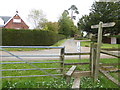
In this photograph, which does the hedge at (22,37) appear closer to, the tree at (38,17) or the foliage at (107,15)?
the foliage at (107,15)

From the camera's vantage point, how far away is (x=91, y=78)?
10.6 feet

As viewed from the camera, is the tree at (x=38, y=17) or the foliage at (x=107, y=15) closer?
the foliage at (x=107, y=15)

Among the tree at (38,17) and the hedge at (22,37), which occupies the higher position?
the tree at (38,17)

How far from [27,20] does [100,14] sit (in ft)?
56.7

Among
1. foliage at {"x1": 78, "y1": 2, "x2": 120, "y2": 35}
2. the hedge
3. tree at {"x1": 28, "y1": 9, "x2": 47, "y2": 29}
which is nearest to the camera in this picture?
the hedge

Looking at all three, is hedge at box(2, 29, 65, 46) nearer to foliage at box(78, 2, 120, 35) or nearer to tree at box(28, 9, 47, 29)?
foliage at box(78, 2, 120, 35)

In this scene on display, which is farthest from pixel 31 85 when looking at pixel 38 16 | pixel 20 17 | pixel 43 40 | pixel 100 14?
pixel 38 16

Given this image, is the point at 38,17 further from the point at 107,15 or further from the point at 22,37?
the point at 22,37

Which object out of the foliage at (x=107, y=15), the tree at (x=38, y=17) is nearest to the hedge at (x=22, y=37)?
the foliage at (x=107, y=15)

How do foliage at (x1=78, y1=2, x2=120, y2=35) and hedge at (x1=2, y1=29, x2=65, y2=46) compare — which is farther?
foliage at (x1=78, y1=2, x2=120, y2=35)

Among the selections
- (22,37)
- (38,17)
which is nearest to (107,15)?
(38,17)

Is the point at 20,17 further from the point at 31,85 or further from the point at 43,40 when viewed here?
the point at 31,85

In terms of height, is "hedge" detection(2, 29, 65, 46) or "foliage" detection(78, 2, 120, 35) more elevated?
"foliage" detection(78, 2, 120, 35)

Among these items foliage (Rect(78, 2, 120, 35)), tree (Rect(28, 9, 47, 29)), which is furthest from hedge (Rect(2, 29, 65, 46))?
tree (Rect(28, 9, 47, 29))
